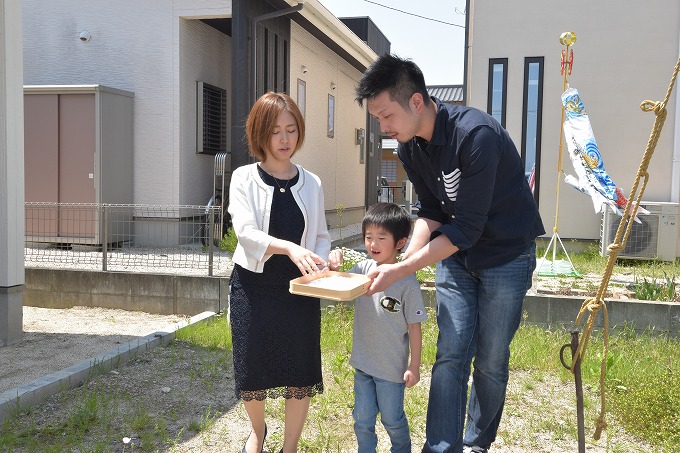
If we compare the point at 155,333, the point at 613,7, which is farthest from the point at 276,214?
the point at 613,7

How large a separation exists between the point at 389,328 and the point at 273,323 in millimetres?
499

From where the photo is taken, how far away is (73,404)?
3.68 meters

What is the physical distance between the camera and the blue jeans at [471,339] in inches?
106

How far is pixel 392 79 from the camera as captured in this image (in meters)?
2.45

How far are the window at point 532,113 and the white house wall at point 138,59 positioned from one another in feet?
14.6

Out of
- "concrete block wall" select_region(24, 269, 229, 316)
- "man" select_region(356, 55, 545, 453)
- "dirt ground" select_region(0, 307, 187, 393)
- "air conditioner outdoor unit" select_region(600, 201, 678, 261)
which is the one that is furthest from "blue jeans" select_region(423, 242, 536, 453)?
"air conditioner outdoor unit" select_region(600, 201, 678, 261)

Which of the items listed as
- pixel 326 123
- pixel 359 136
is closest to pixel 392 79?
pixel 326 123

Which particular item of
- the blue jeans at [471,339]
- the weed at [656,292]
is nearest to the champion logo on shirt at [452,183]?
the blue jeans at [471,339]

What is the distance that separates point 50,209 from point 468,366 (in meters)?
7.32


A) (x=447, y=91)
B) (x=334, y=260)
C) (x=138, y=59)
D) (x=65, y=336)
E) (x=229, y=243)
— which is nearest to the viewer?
(x=334, y=260)

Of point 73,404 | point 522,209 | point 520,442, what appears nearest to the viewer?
point 522,209

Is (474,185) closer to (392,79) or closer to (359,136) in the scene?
(392,79)

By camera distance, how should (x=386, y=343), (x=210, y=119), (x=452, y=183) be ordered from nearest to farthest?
(x=452, y=183) → (x=386, y=343) → (x=210, y=119)

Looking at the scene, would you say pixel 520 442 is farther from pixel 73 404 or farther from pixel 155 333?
pixel 155 333
